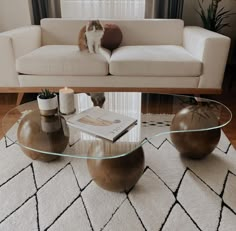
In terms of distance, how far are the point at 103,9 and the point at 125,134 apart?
2.29m

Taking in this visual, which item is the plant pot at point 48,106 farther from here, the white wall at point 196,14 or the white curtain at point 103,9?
the white wall at point 196,14

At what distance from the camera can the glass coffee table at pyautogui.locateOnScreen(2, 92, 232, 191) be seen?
112 cm

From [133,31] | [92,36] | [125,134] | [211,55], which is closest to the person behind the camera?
[125,134]

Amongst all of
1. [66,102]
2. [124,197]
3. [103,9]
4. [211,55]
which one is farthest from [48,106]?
[103,9]

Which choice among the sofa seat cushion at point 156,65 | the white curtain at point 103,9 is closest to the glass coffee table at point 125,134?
the sofa seat cushion at point 156,65

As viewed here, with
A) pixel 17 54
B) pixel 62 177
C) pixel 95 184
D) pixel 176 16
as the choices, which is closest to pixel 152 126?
pixel 95 184

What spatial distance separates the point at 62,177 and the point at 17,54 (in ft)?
4.16

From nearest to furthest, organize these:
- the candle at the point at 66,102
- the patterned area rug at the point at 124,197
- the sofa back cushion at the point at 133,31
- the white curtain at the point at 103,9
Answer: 1. the patterned area rug at the point at 124,197
2. the candle at the point at 66,102
3. the sofa back cushion at the point at 133,31
4. the white curtain at the point at 103,9

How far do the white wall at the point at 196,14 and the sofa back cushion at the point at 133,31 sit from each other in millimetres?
572

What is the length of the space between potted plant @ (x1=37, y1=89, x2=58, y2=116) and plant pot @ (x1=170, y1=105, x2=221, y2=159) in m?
0.62

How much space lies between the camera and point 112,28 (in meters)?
2.53

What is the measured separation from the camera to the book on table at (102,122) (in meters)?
1.12

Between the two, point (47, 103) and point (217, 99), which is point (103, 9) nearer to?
point (217, 99)

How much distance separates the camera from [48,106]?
124cm
